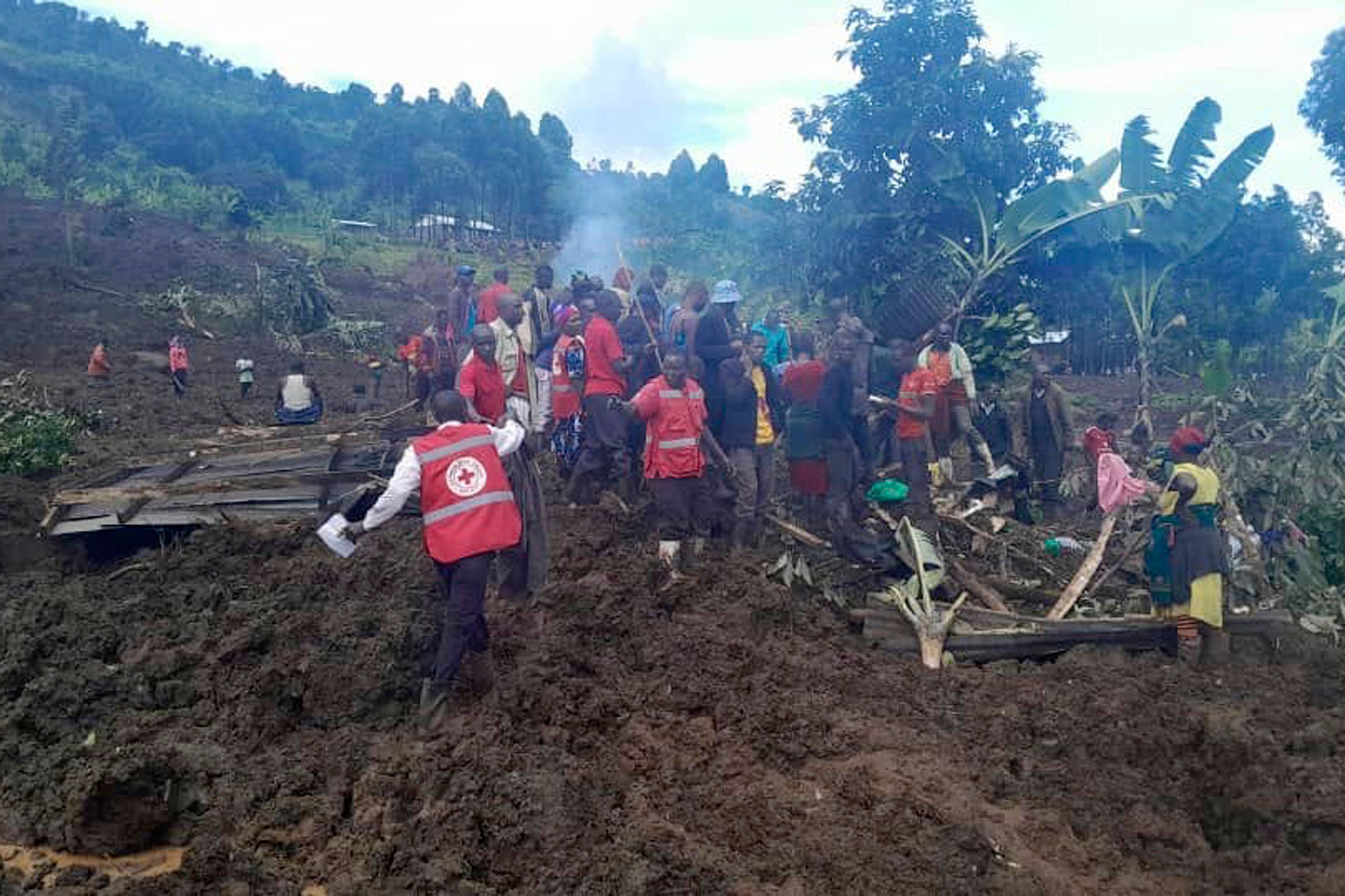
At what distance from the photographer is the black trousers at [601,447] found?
8.48m

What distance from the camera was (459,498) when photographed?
5.29 metres

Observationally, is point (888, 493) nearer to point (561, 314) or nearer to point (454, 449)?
point (561, 314)

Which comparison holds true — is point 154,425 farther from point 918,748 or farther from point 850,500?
point 918,748

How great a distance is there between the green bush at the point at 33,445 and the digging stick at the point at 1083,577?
971 cm

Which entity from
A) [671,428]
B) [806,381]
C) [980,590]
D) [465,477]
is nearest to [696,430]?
[671,428]

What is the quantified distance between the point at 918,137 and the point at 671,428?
6.53m

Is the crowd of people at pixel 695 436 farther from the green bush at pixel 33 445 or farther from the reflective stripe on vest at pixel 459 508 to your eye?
the green bush at pixel 33 445

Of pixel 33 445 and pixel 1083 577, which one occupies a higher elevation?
pixel 1083 577

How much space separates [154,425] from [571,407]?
9027 mm

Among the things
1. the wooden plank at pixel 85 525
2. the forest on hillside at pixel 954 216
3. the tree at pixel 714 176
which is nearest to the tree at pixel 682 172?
the tree at pixel 714 176

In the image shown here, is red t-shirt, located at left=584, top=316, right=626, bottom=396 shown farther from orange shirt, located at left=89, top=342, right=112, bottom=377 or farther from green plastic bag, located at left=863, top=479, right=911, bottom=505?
orange shirt, located at left=89, top=342, right=112, bottom=377

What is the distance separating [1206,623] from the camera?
5996mm

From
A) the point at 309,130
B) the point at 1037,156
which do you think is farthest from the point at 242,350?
the point at 309,130

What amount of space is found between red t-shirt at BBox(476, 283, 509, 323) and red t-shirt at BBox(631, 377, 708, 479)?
350 cm
